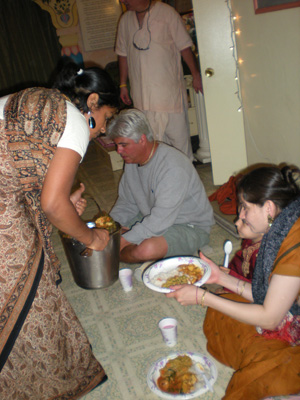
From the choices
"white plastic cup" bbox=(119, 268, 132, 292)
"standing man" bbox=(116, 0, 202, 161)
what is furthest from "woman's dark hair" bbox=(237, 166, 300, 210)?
"standing man" bbox=(116, 0, 202, 161)

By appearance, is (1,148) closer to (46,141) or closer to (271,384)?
(46,141)

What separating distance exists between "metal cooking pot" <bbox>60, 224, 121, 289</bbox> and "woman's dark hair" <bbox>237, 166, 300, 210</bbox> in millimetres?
921

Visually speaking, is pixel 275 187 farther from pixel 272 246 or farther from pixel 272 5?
pixel 272 5

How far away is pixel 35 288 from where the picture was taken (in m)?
1.26

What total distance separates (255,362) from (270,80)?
1.92 meters

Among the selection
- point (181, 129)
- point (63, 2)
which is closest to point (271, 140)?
point (181, 129)

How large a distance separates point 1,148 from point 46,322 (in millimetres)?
612

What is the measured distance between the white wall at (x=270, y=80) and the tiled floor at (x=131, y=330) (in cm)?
80

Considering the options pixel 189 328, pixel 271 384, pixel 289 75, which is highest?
pixel 289 75

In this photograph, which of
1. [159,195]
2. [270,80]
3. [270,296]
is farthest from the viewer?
[270,80]

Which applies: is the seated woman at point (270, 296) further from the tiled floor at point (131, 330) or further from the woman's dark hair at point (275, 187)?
the tiled floor at point (131, 330)

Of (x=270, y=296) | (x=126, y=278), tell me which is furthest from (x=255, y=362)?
(x=126, y=278)

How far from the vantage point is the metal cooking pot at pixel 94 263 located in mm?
1986

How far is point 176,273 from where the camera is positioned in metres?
Answer: 1.68
